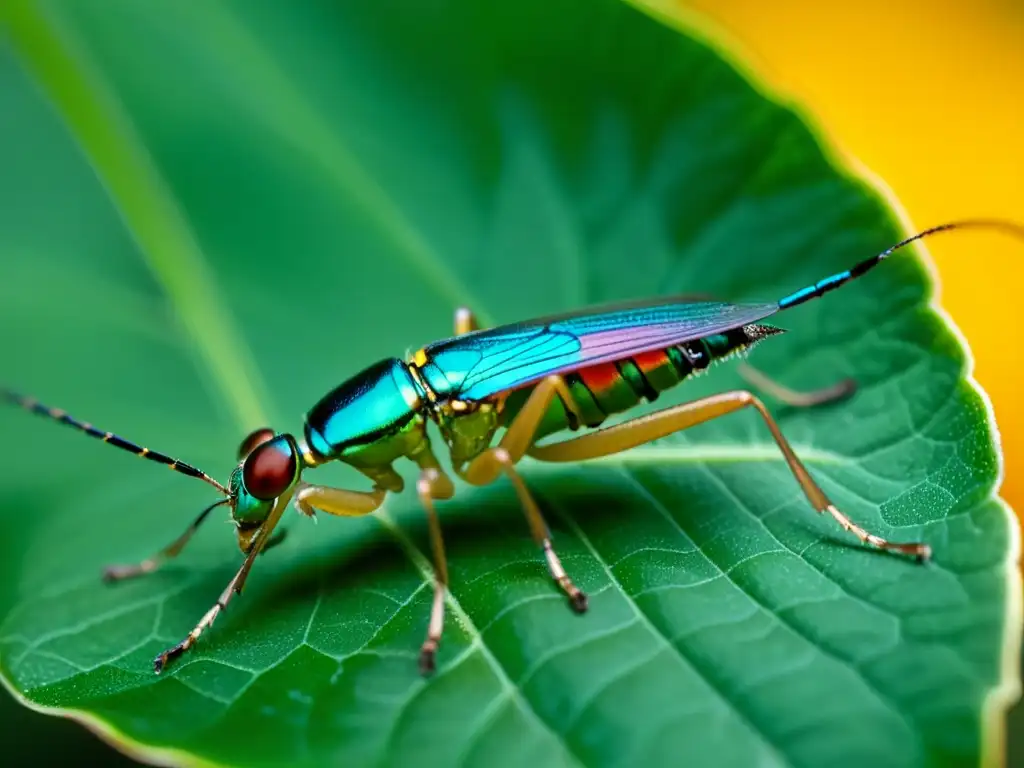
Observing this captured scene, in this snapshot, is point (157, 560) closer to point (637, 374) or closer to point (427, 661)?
point (427, 661)

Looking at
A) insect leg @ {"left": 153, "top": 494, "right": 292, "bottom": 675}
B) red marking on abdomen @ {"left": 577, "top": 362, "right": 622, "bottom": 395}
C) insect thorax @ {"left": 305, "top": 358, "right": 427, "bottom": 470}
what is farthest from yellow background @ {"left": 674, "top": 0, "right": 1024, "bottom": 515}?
insect leg @ {"left": 153, "top": 494, "right": 292, "bottom": 675}

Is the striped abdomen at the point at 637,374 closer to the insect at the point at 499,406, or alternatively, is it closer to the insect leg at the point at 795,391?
the insect at the point at 499,406

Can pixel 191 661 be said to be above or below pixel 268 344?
below

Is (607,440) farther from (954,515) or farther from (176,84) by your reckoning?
(176,84)

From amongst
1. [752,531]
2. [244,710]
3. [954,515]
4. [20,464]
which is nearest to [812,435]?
[752,531]

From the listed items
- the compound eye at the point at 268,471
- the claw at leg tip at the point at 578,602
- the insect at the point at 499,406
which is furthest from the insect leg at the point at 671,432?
the compound eye at the point at 268,471

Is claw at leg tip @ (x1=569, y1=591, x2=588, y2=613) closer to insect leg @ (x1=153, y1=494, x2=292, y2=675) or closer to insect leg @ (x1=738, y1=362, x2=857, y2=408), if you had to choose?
insect leg @ (x1=153, y1=494, x2=292, y2=675)

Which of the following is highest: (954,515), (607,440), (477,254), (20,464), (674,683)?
(20,464)
